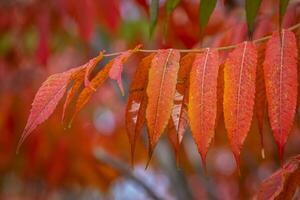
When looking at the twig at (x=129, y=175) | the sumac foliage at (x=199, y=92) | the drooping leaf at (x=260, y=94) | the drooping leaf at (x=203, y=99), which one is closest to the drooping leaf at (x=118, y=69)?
the sumac foliage at (x=199, y=92)

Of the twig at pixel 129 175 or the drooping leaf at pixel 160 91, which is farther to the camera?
the twig at pixel 129 175

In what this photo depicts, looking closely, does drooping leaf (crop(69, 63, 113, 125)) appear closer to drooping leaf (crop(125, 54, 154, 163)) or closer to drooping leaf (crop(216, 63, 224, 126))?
drooping leaf (crop(125, 54, 154, 163))

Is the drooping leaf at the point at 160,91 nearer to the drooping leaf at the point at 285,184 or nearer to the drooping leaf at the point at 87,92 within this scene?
the drooping leaf at the point at 87,92

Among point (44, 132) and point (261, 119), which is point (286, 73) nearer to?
point (261, 119)

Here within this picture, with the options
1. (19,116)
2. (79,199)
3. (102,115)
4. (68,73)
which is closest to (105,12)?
(19,116)

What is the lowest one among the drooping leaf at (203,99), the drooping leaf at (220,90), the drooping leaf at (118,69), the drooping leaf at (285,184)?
the drooping leaf at (285,184)

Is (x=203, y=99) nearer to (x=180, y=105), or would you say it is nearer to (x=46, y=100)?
(x=180, y=105)
